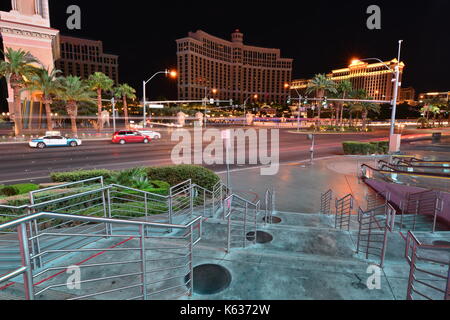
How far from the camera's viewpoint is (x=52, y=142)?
27.6m

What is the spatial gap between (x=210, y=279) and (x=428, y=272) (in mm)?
3409

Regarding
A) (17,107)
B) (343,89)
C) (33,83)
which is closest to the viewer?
(17,107)

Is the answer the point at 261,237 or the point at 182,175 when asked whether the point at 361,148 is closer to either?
the point at 182,175

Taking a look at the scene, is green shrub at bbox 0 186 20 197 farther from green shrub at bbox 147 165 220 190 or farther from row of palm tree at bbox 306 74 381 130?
row of palm tree at bbox 306 74 381 130

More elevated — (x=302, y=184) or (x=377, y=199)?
(x=302, y=184)

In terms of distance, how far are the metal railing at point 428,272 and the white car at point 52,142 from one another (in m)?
31.5

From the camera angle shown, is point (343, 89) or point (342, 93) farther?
point (342, 93)

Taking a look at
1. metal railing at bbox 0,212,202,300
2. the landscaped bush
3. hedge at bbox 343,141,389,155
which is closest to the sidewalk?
the landscaped bush

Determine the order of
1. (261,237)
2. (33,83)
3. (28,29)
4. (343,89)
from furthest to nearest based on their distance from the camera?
(343,89) < (28,29) < (33,83) < (261,237)

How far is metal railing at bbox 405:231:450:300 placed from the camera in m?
3.73

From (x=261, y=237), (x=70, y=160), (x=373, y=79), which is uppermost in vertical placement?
(x=373, y=79)
